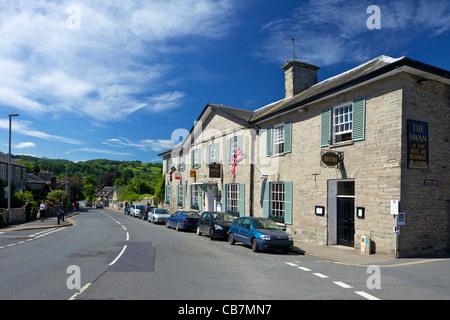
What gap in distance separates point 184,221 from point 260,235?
380 inches

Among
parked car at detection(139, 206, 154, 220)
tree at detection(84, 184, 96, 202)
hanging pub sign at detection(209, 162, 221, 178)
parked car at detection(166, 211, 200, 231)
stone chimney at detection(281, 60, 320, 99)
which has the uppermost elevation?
stone chimney at detection(281, 60, 320, 99)

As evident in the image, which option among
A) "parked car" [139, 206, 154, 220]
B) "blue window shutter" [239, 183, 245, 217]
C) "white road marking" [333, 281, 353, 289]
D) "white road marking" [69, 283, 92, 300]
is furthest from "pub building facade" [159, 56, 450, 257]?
"parked car" [139, 206, 154, 220]

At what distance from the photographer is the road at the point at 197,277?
6.51m

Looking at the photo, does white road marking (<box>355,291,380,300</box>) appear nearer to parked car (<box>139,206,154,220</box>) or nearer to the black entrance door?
the black entrance door

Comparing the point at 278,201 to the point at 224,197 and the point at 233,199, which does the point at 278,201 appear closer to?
the point at 233,199

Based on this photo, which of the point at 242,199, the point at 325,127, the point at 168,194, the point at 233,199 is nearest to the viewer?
the point at 325,127

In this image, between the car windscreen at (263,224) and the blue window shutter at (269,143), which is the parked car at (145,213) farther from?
the car windscreen at (263,224)

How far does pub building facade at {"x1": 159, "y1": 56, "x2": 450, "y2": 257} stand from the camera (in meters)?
12.1

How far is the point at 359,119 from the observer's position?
44.6 feet

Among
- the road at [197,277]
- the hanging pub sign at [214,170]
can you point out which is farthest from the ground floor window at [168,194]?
the road at [197,277]

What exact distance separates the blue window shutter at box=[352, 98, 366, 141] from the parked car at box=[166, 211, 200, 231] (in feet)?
37.1

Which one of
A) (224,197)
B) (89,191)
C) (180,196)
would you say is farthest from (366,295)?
(89,191)
